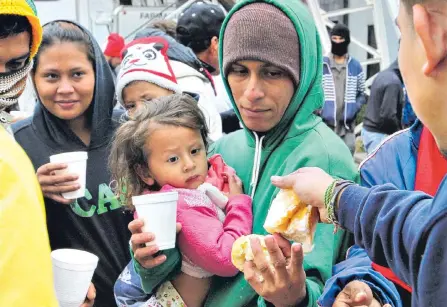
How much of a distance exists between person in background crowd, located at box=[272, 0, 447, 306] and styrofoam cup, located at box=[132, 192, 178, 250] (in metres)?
0.57

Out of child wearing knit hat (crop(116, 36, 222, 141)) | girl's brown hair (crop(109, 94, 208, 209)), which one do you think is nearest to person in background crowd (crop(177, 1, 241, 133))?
child wearing knit hat (crop(116, 36, 222, 141))

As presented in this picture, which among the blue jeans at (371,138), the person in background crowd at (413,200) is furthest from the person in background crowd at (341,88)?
the person in background crowd at (413,200)

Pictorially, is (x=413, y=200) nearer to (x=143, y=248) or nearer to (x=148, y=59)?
(x=143, y=248)

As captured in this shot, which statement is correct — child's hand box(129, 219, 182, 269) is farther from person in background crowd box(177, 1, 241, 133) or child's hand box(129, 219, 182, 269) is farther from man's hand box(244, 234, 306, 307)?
person in background crowd box(177, 1, 241, 133)

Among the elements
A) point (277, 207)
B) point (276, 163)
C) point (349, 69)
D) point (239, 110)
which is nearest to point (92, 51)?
point (239, 110)

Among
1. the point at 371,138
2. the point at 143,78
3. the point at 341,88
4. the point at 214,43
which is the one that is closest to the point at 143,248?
the point at 143,78

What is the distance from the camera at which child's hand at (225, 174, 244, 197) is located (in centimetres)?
254

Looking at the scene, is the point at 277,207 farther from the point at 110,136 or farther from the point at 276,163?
the point at 110,136

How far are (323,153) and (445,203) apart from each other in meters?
1.02

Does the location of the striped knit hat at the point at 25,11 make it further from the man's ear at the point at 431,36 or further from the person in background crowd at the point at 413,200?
the man's ear at the point at 431,36

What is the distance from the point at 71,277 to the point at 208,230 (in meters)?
0.51

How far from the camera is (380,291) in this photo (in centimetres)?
212

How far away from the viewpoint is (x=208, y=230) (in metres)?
2.42

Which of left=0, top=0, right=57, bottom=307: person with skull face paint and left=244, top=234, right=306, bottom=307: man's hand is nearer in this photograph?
left=0, top=0, right=57, bottom=307: person with skull face paint
